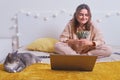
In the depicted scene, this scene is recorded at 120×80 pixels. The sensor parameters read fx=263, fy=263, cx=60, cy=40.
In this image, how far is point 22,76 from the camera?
144 cm

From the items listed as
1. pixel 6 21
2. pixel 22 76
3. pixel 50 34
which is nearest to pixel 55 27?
pixel 50 34

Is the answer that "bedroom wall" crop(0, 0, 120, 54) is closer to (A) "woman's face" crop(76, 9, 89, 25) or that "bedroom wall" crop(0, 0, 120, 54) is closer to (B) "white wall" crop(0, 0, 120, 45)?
(B) "white wall" crop(0, 0, 120, 45)

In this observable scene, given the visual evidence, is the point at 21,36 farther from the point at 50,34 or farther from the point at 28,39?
the point at 50,34

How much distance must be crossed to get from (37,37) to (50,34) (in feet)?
0.49

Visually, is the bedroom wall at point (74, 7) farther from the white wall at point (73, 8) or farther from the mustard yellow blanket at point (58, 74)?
the mustard yellow blanket at point (58, 74)

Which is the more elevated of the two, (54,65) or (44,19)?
(44,19)

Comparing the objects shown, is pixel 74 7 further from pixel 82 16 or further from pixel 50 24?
pixel 82 16

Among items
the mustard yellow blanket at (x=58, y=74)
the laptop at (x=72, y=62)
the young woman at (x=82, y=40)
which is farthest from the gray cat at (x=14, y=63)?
the young woman at (x=82, y=40)

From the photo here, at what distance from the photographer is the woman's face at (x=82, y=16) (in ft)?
7.81

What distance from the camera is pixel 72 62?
1490 mm

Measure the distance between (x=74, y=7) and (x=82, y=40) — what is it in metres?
0.77

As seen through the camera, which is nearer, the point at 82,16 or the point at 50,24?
the point at 82,16

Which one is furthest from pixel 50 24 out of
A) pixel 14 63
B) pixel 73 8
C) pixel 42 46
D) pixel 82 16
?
pixel 14 63

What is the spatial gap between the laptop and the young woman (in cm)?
63
